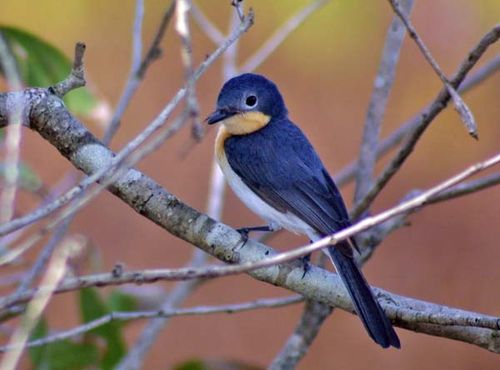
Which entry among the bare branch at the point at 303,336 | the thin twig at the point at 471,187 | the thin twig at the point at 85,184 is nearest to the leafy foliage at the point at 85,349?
the bare branch at the point at 303,336

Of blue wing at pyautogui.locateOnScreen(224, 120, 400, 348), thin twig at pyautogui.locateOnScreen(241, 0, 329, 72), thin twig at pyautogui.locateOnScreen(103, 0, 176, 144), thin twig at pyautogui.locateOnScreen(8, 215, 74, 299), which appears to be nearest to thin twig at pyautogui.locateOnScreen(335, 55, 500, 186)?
blue wing at pyautogui.locateOnScreen(224, 120, 400, 348)

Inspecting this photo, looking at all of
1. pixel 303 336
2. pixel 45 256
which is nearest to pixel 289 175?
pixel 303 336

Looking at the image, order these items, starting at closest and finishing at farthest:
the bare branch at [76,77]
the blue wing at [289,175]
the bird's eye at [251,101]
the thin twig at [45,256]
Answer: the bare branch at [76,77] < the thin twig at [45,256] < the blue wing at [289,175] < the bird's eye at [251,101]

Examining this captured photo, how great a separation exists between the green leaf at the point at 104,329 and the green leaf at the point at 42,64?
77 centimetres

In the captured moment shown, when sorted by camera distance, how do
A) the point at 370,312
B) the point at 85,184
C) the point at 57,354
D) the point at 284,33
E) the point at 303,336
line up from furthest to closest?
the point at 284,33, the point at 57,354, the point at 303,336, the point at 370,312, the point at 85,184

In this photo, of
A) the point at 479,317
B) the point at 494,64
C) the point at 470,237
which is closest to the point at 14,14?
the point at 470,237

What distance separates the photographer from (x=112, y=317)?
3.06 m

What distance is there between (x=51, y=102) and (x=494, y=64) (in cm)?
204

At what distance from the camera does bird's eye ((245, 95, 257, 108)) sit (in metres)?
4.06

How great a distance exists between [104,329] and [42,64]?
1.11 meters

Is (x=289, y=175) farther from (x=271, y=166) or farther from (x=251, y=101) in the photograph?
(x=251, y=101)

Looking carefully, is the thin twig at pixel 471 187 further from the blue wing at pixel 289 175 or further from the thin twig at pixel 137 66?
the thin twig at pixel 137 66

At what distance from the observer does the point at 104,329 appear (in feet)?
13.1

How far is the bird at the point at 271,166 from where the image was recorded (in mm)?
3654
